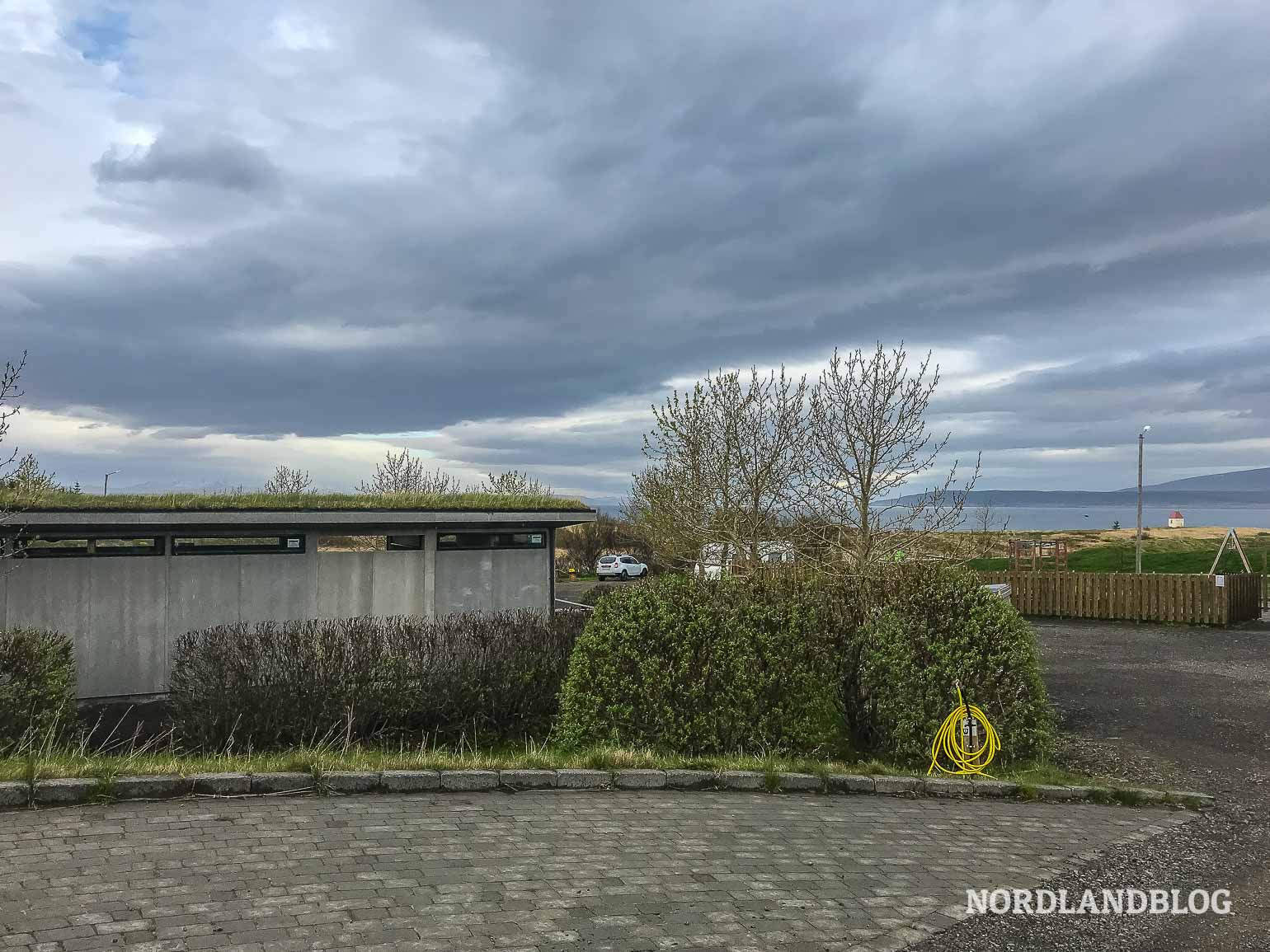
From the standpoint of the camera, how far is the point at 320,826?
20.7ft

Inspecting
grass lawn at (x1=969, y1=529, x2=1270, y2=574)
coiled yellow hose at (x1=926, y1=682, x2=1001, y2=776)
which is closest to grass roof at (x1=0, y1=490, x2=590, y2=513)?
coiled yellow hose at (x1=926, y1=682, x2=1001, y2=776)

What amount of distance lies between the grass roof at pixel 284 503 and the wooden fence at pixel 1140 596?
17497 mm

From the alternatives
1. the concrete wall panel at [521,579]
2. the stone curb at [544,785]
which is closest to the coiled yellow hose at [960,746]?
the stone curb at [544,785]

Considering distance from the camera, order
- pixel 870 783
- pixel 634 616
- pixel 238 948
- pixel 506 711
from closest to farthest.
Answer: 1. pixel 238 948
2. pixel 870 783
3. pixel 634 616
4. pixel 506 711

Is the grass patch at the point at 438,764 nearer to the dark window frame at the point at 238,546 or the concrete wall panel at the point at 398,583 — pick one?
the concrete wall panel at the point at 398,583

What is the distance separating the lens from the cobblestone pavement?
4.86 meters

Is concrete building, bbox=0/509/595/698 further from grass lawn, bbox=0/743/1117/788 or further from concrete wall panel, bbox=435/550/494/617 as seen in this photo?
grass lawn, bbox=0/743/1117/788

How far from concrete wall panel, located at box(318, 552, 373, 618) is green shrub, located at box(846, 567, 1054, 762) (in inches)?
298

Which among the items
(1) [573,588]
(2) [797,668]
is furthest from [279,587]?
(1) [573,588]

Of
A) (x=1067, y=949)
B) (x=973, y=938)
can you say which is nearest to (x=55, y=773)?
(x=973, y=938)

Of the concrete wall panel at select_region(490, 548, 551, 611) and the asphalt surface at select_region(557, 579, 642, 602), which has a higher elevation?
the concrete wall panel at select_region(490, 548, 551, 611)

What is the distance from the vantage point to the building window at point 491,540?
49.0 feet

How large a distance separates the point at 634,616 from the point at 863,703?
274cm

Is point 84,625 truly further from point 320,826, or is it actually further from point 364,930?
point 364,930
